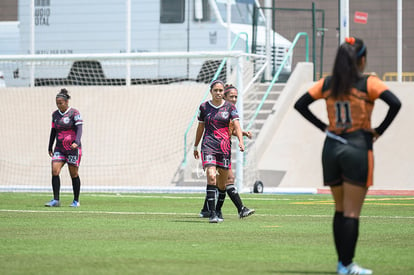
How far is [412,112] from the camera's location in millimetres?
27094

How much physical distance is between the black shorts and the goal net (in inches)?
723

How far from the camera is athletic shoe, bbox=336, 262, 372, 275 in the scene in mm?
8039

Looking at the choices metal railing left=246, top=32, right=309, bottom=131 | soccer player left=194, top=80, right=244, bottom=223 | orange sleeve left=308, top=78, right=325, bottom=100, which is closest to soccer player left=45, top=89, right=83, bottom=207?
soccer player left=194, top=80, right=244, bottom=223

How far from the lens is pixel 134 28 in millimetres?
30375

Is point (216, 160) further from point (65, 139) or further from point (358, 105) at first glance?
point (358, 105)

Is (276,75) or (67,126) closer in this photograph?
(67,126)

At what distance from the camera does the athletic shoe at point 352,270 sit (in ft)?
26.4

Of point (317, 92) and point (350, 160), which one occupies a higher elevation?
point (317, 92)

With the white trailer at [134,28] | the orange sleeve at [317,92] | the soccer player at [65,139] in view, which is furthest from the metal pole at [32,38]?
the orange sleeve at [317,92]

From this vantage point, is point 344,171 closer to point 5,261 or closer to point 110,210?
point 5,261

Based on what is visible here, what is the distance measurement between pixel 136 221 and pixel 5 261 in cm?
534

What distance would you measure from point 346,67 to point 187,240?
3.83 m

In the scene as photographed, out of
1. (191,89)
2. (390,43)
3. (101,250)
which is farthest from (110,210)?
(390,43)

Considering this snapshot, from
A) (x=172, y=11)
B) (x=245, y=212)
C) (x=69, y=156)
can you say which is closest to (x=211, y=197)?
(x=245, y=212)
